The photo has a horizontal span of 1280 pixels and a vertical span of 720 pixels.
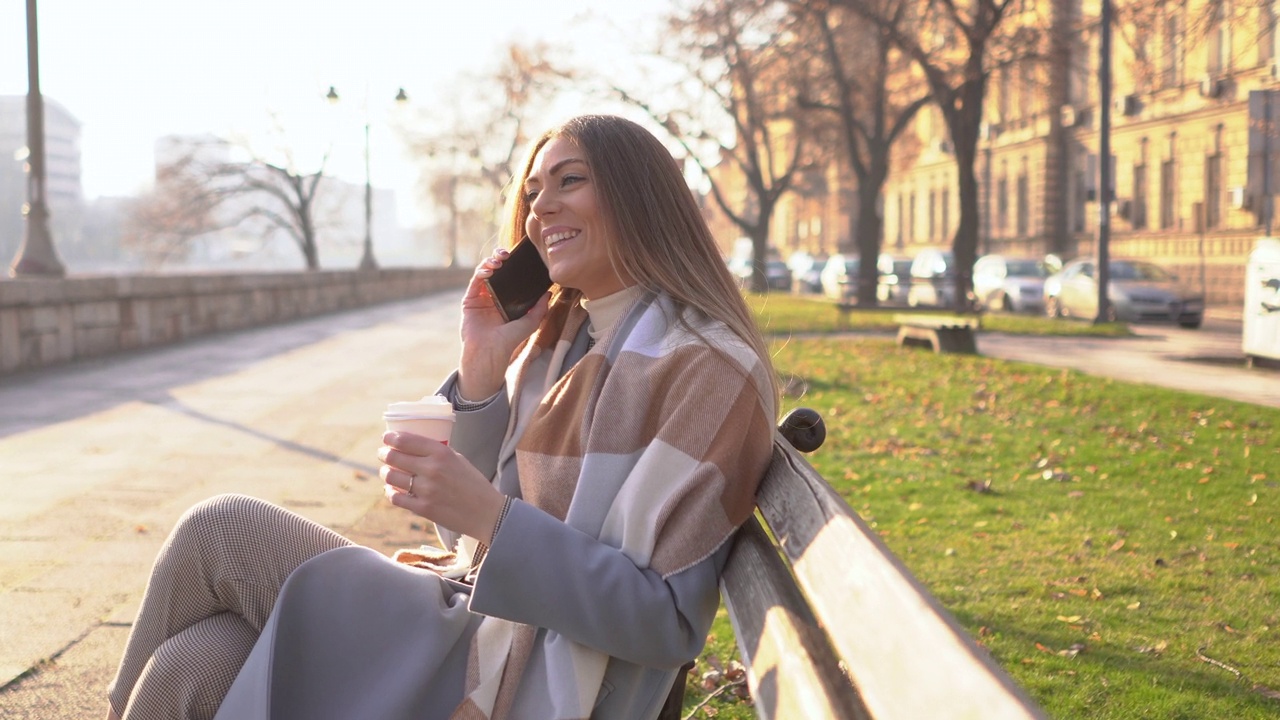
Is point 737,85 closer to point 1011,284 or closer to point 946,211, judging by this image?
point 1011,284

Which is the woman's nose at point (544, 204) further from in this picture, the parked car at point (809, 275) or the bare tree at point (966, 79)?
the parked car at point (809, 275)

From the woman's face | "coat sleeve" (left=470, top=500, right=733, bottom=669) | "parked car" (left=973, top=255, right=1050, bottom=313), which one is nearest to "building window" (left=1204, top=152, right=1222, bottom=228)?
"parked car" (left=973, top=255, right=1050, bottom=313)

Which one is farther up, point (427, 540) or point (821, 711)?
point (821, 711)

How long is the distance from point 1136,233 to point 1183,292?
61.1 ft

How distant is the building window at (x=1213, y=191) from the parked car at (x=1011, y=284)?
7.18m

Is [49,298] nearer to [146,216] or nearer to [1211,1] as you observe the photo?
[1211,1]

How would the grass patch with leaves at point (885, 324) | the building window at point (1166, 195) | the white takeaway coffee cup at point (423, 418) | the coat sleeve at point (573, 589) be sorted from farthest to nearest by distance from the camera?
the building window at point (1166, 195)
the grass patch with leaves at point (885, 324)
the white takeaway coffee cup at point (423, 418)
the coat sleeve at point (573, 589)

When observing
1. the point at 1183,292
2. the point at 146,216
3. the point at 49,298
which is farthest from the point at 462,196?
the point at 49,298

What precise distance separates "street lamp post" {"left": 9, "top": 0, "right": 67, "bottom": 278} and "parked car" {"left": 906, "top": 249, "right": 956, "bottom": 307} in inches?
693

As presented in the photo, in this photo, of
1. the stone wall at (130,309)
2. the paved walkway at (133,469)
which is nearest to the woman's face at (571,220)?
the paved walkway at (133,469)

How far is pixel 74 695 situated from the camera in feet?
13.2

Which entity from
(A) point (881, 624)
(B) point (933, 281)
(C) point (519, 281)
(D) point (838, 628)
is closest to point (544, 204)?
(C) point (519, 281)

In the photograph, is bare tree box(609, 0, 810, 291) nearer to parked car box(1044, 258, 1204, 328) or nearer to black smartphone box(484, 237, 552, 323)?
parked car box(1044, 258, 1204, 328)

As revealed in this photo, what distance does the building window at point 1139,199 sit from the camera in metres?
43.9
